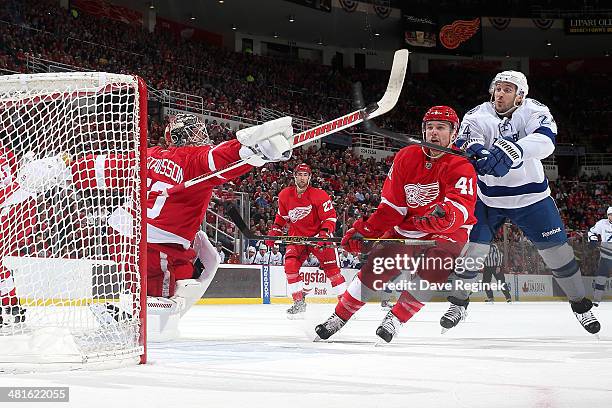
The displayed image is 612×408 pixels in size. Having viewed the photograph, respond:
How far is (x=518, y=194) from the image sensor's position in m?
4.73

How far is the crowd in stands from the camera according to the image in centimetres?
1494

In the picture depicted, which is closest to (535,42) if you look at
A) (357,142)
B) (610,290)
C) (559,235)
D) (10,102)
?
(357,142)

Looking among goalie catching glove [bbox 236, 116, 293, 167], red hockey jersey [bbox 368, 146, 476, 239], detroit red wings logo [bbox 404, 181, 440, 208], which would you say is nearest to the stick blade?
goalie catching glove [bbox 236, 116, 293, 167]

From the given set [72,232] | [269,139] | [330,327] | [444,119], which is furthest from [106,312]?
[444,119]

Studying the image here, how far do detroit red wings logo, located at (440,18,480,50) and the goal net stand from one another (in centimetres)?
2148

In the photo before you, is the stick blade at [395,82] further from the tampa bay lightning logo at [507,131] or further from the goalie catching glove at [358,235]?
the tampa bay lightning logo at [507,131]

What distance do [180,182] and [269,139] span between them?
3.01 ft

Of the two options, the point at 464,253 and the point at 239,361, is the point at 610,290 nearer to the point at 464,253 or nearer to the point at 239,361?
the point at 464,253

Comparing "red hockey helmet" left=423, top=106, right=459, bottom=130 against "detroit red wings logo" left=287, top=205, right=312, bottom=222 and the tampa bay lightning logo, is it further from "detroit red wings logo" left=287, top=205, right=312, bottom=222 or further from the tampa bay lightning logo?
"detroit red wings logo" left=287, top=205, right=312, bottom=222

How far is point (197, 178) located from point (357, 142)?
16.0 meters

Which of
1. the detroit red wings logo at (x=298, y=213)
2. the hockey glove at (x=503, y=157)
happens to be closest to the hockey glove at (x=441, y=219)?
the hockey glove at (x=503, y=157)

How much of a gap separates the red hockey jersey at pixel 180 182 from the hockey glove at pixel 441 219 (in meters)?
0.94

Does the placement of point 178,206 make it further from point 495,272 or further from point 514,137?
point 495,272

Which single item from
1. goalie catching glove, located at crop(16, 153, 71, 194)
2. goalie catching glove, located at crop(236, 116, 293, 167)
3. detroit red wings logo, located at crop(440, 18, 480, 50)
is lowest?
goalie catching glove, located at crop(16, 153, 71, 194)
